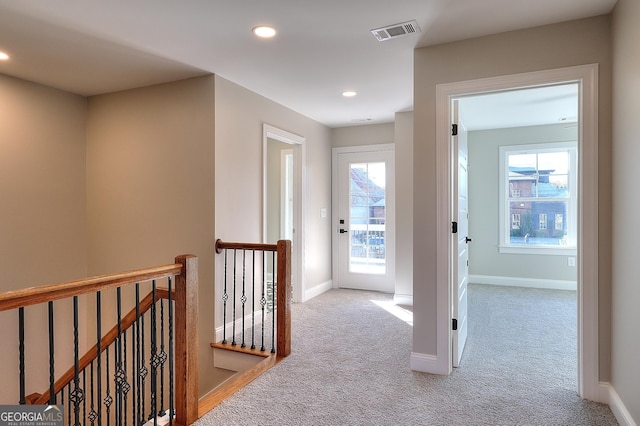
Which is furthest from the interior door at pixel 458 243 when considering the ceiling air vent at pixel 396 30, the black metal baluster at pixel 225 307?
the black metal baluster at pixel 225 307

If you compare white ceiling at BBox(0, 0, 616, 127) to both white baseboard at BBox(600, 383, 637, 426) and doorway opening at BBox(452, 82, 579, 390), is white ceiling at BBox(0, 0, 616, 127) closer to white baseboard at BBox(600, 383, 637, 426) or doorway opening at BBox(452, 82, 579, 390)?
doorway opening at BBox(452, 82, 579, 390)

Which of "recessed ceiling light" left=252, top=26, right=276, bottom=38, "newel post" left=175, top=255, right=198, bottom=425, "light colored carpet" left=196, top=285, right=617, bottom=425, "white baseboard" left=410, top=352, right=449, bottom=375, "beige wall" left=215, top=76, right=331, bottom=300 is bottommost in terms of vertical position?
"light colored carpet" left=196, top=285, right=617, bottom=425

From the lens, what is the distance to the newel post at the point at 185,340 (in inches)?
83.7

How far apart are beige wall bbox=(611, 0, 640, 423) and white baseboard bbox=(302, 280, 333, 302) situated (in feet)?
10.7

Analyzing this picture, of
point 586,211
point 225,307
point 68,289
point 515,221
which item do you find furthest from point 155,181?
point 515,221

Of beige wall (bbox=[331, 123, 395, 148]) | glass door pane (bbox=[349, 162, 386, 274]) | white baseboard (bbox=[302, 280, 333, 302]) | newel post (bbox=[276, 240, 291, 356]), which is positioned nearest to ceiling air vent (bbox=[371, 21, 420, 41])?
newel post (bbox=[276, 240, 291, 356])

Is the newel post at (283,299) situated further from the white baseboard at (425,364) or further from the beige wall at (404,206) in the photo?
the beige wall at (404,206)

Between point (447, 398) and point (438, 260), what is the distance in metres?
0.89

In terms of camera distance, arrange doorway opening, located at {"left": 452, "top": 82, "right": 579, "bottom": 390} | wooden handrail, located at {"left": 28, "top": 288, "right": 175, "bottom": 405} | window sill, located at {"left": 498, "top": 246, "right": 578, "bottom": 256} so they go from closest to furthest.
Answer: wooden handrail, located at {"left": 28, "top": 288, "right": 175, "bottom": 405} < doorway opening, located at {"left": 452, "top": 82, "right": 579, "bottom": 390} < window sill, located at {"left": 498, "top": 246, "right": 578, "bottom": 256}

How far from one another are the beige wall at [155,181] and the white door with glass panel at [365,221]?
8.13ft

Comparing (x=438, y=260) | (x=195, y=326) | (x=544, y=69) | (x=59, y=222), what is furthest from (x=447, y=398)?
(x=59, y=222)

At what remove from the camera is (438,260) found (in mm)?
2697

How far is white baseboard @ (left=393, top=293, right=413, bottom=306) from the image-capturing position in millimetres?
4682

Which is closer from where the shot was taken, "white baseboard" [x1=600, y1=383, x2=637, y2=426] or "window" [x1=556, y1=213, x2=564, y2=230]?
"white baseboard" [x1=600, y1=383, x2=637, y2=426]
